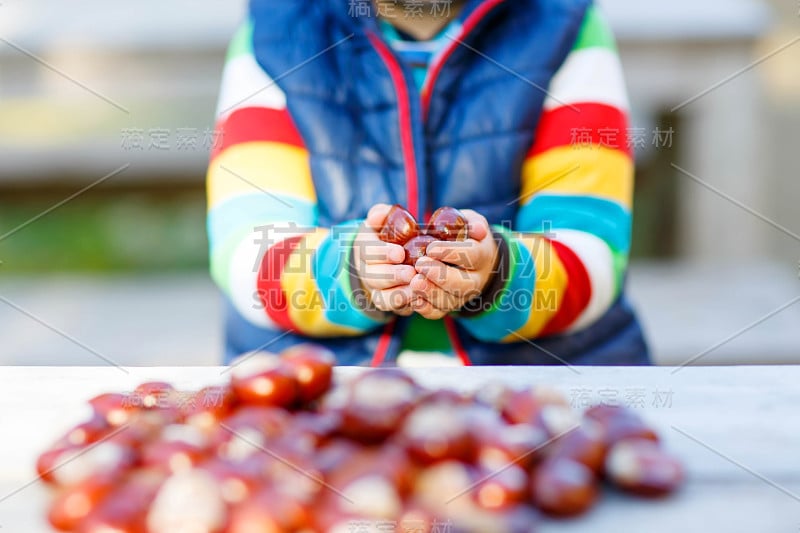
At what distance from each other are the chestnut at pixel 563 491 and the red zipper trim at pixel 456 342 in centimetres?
40

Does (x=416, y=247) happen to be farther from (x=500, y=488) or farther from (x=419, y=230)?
(x=500, y=488)

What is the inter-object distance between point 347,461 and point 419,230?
27 centimetres

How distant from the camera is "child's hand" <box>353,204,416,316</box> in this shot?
71 cm

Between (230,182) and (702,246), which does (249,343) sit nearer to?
(230,182)

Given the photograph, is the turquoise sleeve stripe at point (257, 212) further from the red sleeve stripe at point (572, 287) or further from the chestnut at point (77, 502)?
the chestnut at point (77, 502)

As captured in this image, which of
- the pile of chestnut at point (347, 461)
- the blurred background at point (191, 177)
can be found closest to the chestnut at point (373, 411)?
the pile of chestnut at point (347, 461)

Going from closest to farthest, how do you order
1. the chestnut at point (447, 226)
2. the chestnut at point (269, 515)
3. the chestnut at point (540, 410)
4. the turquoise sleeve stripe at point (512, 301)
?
1. the chestnut at point (269, 515)
2. the chestnut at point (540, 410)
3. the chestnut at point (447, 226)
4. the turquoise sleeve stripe at point (512, 301)

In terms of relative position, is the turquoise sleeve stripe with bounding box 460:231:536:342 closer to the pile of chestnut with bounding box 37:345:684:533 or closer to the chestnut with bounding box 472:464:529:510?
the pile of chestnut with bounding box 37:345:684:533

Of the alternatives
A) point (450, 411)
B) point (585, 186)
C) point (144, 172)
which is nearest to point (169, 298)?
point (144, 172)

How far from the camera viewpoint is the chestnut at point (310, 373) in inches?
23.5

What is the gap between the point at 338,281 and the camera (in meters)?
0.81

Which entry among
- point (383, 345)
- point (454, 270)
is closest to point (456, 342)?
point (383, 345)

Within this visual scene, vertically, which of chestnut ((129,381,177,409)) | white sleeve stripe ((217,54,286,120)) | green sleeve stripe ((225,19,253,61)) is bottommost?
chestnut ((129,381,177,409))

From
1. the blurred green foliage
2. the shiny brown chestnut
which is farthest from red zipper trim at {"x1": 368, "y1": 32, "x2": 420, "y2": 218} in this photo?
the blurred green foliage
